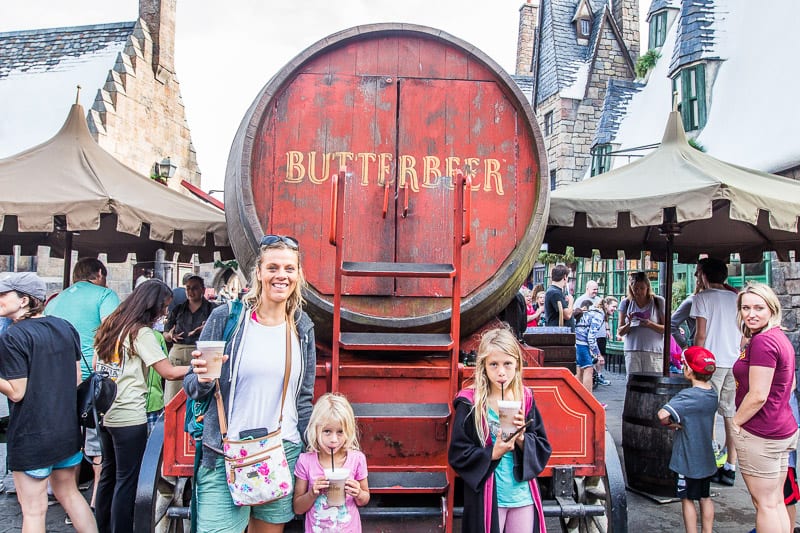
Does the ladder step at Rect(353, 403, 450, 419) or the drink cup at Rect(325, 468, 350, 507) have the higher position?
the ladder step at Rect(353, 403, 450, 419)

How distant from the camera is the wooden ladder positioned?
8.91 feet

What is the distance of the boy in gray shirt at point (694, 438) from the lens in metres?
3.92

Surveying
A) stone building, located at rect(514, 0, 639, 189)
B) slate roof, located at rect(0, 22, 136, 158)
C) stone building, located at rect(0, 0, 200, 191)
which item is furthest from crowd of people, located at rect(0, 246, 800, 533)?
stone building, located at rect(514, 0, 639, 189)

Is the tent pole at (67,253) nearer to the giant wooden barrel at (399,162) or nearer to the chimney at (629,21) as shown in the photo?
the giant wooden barrel at (399,162)

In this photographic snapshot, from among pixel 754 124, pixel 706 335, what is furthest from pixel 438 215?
pixel 754 124

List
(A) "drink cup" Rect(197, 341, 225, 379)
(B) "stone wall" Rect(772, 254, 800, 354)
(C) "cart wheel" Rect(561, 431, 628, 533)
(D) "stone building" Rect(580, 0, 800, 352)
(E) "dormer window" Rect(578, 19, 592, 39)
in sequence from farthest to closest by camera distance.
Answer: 1. (E) "dormer window" Rect(578, 19, 592, 39)
2. (D) "stone building" Rect(580, 0, 800, 352)
3. (B) "stone wall" Rect(772, 254, 800, 354)
4. (C) "cart wheel" Rect(561, 431, 628, 533)
5. (A) "drink cup" Rect(197, 341, 225, 379)

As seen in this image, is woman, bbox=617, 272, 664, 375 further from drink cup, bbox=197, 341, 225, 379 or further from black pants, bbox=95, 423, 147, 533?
drink cup, bbox=197, 341, 225, 379

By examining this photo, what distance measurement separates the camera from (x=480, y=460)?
249 centimetres

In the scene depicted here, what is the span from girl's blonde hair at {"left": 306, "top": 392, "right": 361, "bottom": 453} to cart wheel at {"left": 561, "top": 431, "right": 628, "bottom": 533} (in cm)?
125

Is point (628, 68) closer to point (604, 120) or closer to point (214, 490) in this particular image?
point (604, 120)

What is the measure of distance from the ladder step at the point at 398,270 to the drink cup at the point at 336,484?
2.71 ft

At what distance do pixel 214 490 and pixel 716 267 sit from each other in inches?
184

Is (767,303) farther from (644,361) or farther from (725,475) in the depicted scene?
(644,361)

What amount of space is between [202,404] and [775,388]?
10.3 ft
